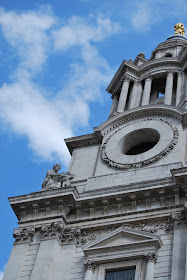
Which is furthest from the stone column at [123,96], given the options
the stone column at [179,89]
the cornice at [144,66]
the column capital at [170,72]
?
the stone column at [179,89]

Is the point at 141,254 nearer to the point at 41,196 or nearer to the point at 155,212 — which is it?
the point at 155,212

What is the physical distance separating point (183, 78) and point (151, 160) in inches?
416

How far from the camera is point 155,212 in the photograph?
27.7m

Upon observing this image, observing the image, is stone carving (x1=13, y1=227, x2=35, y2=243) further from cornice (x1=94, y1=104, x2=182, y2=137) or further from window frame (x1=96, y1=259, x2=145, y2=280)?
cornice (x1=94, y1=104, x2=182, y2=137)

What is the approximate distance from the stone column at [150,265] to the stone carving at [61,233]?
163 inches

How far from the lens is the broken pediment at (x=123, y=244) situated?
85.5 feet

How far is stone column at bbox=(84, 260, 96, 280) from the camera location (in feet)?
85.4

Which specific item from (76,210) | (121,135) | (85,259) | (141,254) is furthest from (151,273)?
(121,135)

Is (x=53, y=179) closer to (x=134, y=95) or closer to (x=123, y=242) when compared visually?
(x=123, y=242)

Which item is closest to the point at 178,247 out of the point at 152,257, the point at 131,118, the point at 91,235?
the point at 152,257

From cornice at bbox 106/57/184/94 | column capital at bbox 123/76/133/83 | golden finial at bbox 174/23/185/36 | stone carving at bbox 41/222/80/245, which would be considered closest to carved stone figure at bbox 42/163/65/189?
stone carving at bbox 41/222/80/245

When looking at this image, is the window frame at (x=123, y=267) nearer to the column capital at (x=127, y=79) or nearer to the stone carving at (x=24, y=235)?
the stone carving at (x=24, y=235)

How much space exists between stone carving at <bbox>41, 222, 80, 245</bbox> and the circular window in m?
6.85

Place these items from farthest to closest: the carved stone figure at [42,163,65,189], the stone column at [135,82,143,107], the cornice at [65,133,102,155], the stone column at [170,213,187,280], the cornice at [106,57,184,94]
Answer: the cornice at [106,57,184,94], the stone column at [135,82,143,107], the cornice at [65,133,102,155], the carved stone figure at [42,163,65,189], the stone column at [170,213,187,280]
